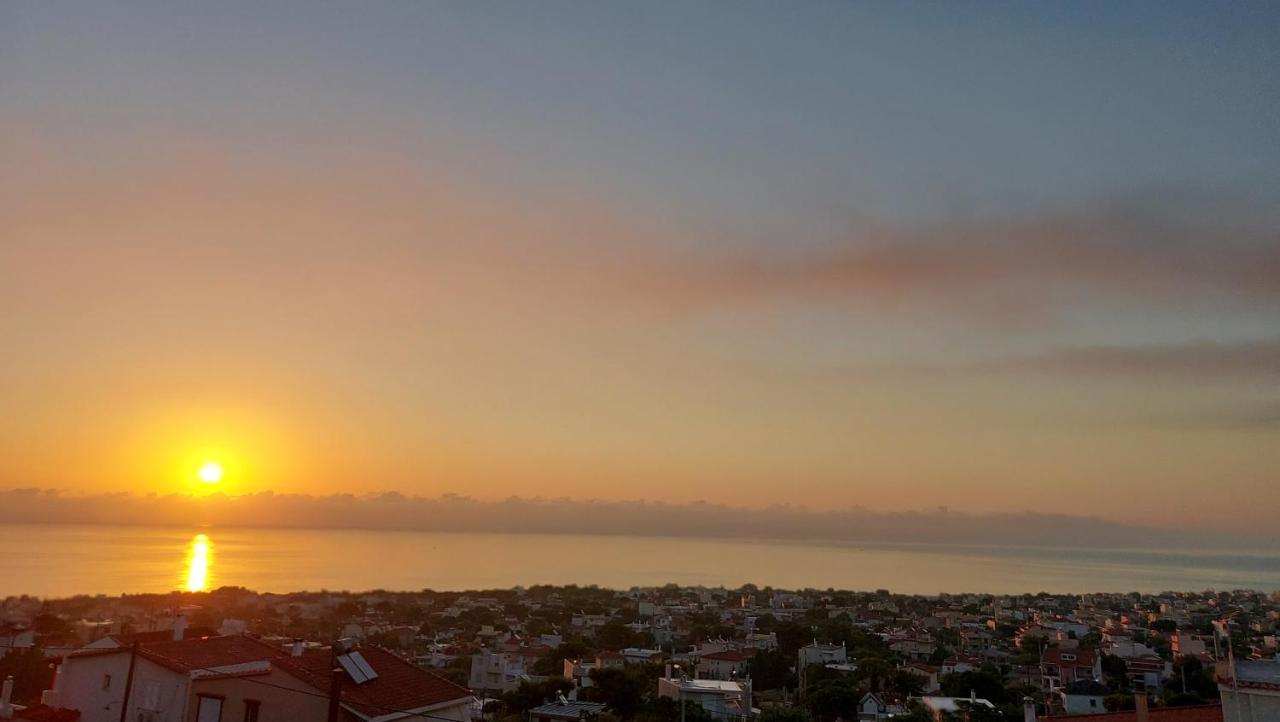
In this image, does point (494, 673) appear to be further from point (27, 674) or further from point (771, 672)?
point (27, 674)

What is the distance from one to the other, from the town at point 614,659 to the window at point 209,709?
4 cm

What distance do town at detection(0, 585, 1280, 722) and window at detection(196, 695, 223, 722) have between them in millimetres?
36

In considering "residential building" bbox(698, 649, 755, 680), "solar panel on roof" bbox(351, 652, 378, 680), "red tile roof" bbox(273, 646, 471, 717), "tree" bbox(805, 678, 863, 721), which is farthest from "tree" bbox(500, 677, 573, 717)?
"residential building" bbox(698, 649, 755, 680)

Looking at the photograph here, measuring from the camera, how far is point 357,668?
54.9 feet

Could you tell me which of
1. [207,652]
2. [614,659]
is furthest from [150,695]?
[614,659]

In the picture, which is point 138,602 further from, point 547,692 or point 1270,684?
point 1270,684

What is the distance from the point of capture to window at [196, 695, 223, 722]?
639 inches

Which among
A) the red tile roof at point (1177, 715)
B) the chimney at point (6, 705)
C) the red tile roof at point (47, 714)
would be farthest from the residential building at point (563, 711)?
the chimney at point (6, 705)

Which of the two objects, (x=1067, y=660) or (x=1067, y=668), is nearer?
(x=1067, y=668)

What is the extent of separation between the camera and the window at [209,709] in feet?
53.2

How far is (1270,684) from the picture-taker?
12.7 meters

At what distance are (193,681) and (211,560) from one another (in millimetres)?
187027

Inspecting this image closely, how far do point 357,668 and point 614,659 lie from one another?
3417 centimetres

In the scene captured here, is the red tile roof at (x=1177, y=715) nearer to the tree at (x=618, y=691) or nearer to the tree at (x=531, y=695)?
the tree at (x=618, y=691)
